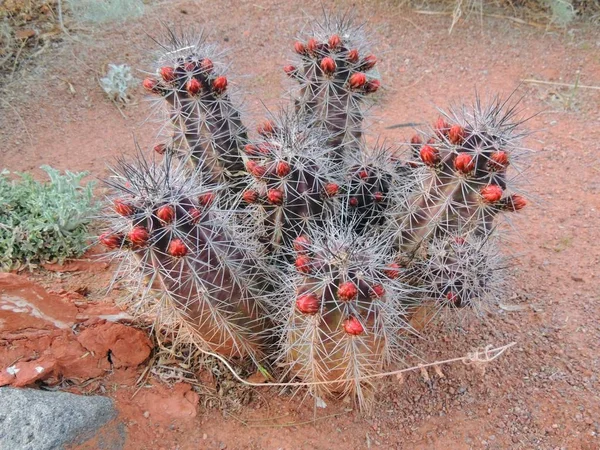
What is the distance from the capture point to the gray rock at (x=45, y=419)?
191 cm

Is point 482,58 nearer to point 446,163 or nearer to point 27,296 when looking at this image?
point 446,163

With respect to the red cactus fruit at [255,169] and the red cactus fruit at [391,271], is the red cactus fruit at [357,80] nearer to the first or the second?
the red cactus fruit at [255,169]

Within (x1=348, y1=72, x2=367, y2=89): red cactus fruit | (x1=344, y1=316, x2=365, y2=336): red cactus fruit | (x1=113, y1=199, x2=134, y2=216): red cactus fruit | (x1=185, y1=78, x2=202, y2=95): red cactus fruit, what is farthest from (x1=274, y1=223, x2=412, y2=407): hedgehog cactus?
(x1=185, y1=78, x2=202, y2=95): red cactus fruit

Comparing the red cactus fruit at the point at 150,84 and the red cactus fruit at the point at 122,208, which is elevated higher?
the red cactus fruit at the point at 150,84

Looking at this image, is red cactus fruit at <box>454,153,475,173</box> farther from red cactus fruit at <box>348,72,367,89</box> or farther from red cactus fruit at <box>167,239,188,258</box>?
red cactus fruit at <box>167,239,188,258</box>

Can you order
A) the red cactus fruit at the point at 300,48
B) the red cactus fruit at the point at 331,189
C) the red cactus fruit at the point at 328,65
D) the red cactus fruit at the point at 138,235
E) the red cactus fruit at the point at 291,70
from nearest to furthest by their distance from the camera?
the red cactus fruit at the point at 138,235, the red cactus fruit at the point at 331,189, the red cactus fruit at the point at 328,65, the red cactus fruit at the point at 300,48, the red cactus fruit at the point at 291,70

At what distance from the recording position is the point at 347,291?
1.77 meters

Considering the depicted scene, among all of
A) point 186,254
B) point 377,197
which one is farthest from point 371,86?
point 186,254

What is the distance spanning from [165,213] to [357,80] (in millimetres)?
1143

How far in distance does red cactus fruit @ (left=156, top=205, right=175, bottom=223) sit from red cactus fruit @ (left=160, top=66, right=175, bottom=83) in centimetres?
80

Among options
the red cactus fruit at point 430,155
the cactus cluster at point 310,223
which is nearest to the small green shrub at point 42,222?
the cactus cluster at point 310,223

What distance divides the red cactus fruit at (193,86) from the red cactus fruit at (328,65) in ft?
1.80

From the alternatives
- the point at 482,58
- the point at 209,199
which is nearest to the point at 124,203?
the point at 209,199

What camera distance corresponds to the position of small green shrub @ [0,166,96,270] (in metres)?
3.12
